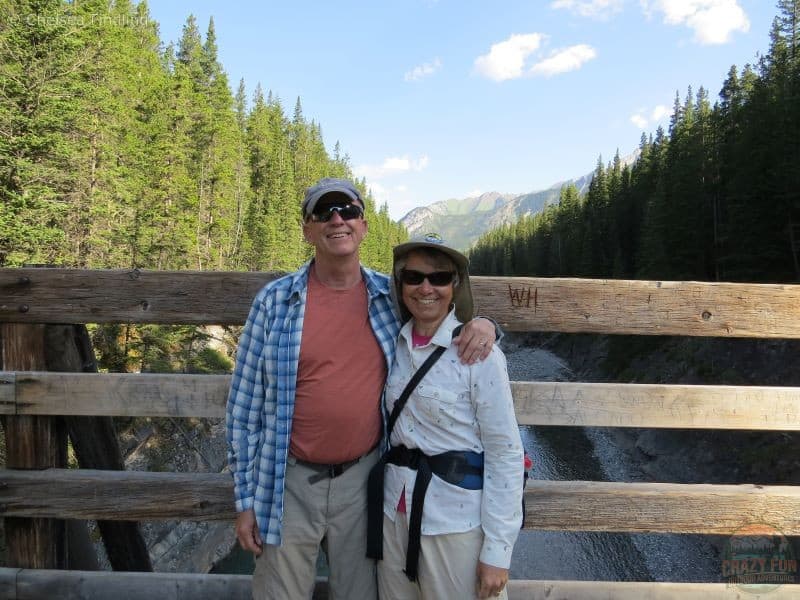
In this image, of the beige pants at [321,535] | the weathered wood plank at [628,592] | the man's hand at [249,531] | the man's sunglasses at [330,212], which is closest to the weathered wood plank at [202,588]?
the weathered wood plank at [628,592]

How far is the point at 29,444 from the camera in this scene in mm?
2689

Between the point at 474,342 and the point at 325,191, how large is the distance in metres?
0.89

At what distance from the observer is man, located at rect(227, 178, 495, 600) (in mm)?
2135

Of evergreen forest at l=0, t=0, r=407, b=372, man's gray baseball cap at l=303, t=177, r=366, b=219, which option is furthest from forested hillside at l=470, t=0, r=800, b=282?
man's gray baseball cap at l=303, t=177, r=366, b=219

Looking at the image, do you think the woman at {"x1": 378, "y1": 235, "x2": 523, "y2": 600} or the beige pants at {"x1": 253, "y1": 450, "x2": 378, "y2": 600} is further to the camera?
the beige pants at {"x1": 253, "y1": 450, "x2": 378, "y2": 600}

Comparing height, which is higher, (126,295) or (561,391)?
(126,295)

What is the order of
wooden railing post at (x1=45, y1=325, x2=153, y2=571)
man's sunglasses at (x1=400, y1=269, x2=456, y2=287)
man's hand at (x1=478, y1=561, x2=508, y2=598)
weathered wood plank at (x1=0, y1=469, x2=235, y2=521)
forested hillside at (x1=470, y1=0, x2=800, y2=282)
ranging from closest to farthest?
man's hand at (x1=478, y1=561, x2=508, y2=598)
man's sunglasses at (x1=400, y1=269, x2=456, y2=287)
weathered wood plank at (x1=0, y1=469, x2=235, y2=521)
wooden railing post at (x1=45, y1=325, x2=153, y2=571)
forested hillside at (x1=470, y1=0, x2=800, y2=282)

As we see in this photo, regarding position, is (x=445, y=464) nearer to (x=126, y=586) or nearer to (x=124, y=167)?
(x=126, y=586)

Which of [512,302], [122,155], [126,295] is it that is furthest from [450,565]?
[122,155]

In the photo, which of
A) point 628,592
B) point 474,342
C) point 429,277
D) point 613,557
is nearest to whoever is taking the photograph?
point 474,342

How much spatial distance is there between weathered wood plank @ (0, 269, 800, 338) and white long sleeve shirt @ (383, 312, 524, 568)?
66 cm

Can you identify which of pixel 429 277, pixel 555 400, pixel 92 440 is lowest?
pixel 92 440

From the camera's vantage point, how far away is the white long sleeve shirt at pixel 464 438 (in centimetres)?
191

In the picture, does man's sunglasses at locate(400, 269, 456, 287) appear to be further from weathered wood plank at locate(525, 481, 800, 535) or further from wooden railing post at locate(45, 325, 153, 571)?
wooden railing post at locate(45, 325, 153, 571)
